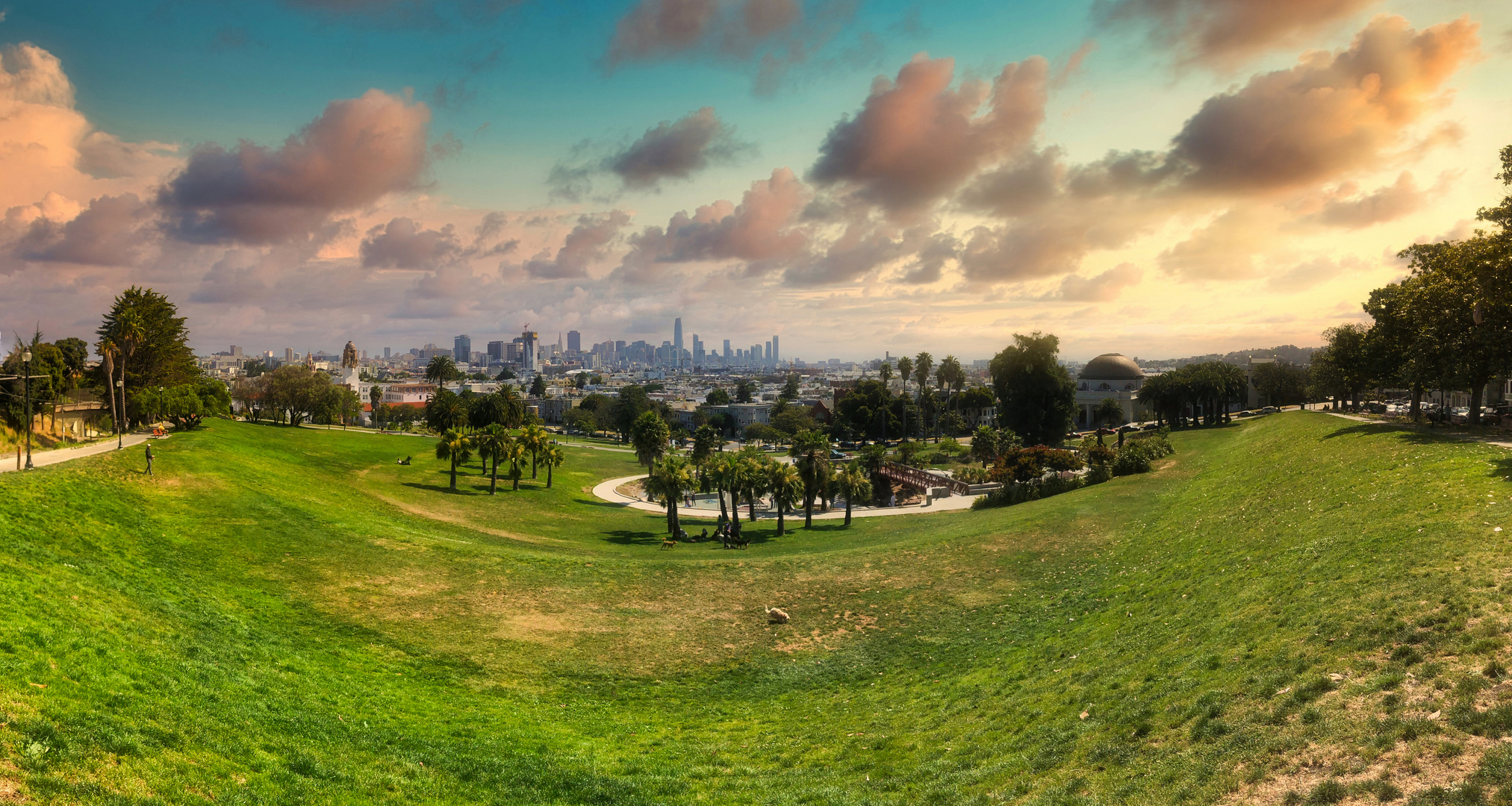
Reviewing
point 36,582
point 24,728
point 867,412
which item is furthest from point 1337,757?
point 867,412

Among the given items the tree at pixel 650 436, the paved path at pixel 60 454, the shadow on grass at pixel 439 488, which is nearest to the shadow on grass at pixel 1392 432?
the tree at pixel 650 436

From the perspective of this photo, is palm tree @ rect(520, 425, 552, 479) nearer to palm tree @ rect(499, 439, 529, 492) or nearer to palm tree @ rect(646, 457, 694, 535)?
palm tree @ rect(499, 439, 529, 492)

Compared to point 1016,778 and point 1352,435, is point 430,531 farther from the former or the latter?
point 1352,435

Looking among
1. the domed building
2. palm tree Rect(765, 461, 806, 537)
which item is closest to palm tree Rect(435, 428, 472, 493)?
palm tree Rect(765, 461, 806, 537)

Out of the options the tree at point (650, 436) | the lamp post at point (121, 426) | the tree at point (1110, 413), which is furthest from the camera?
the tree at point (1110, 413)

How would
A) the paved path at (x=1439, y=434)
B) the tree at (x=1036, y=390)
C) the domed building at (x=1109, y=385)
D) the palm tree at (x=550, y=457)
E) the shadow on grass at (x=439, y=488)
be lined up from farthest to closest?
the domed building at (x=1109, y=385)
the tree at (x=1036, y=390)
the palm tree at (x=550, y=457)
the shadow on grass at (x=439, y=488)
the paved path at (x=1439, y=434)

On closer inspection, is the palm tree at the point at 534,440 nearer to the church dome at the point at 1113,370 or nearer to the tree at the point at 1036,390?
the tree at the point at 1036,390
